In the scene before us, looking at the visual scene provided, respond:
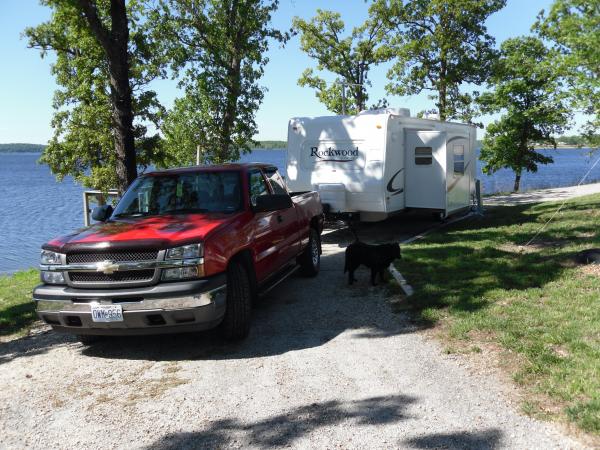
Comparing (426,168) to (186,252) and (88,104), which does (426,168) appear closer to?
(186,252)

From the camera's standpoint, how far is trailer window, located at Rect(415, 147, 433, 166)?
11875 millimetres

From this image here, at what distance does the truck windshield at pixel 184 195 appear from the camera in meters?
5.91

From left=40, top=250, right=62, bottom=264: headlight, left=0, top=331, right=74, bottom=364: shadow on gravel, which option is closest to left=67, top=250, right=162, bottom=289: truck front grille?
left=40, top=250, right=62, bottom=264: headlight

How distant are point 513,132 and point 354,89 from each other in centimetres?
890

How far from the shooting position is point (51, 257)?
502 centimetres

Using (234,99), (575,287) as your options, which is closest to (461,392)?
(575,287)

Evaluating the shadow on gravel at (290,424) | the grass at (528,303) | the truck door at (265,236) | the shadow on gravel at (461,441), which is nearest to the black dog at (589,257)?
the grass at (528,303)

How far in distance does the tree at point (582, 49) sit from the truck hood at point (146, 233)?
5654mm

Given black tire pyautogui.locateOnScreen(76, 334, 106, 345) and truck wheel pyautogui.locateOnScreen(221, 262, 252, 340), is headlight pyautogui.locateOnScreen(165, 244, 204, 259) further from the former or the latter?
black tire pyautogui.locateOnScreen(76, 334, 106, 345)

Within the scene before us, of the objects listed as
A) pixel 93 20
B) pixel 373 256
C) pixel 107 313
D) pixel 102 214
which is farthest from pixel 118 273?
pixel 93 20

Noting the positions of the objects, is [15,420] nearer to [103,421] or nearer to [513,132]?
[103,421]

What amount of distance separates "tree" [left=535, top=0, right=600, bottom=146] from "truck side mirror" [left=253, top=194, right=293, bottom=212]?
4.93 m

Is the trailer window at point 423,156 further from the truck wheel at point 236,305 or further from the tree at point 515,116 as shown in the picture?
the tree at point 515,116

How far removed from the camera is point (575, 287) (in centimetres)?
632
